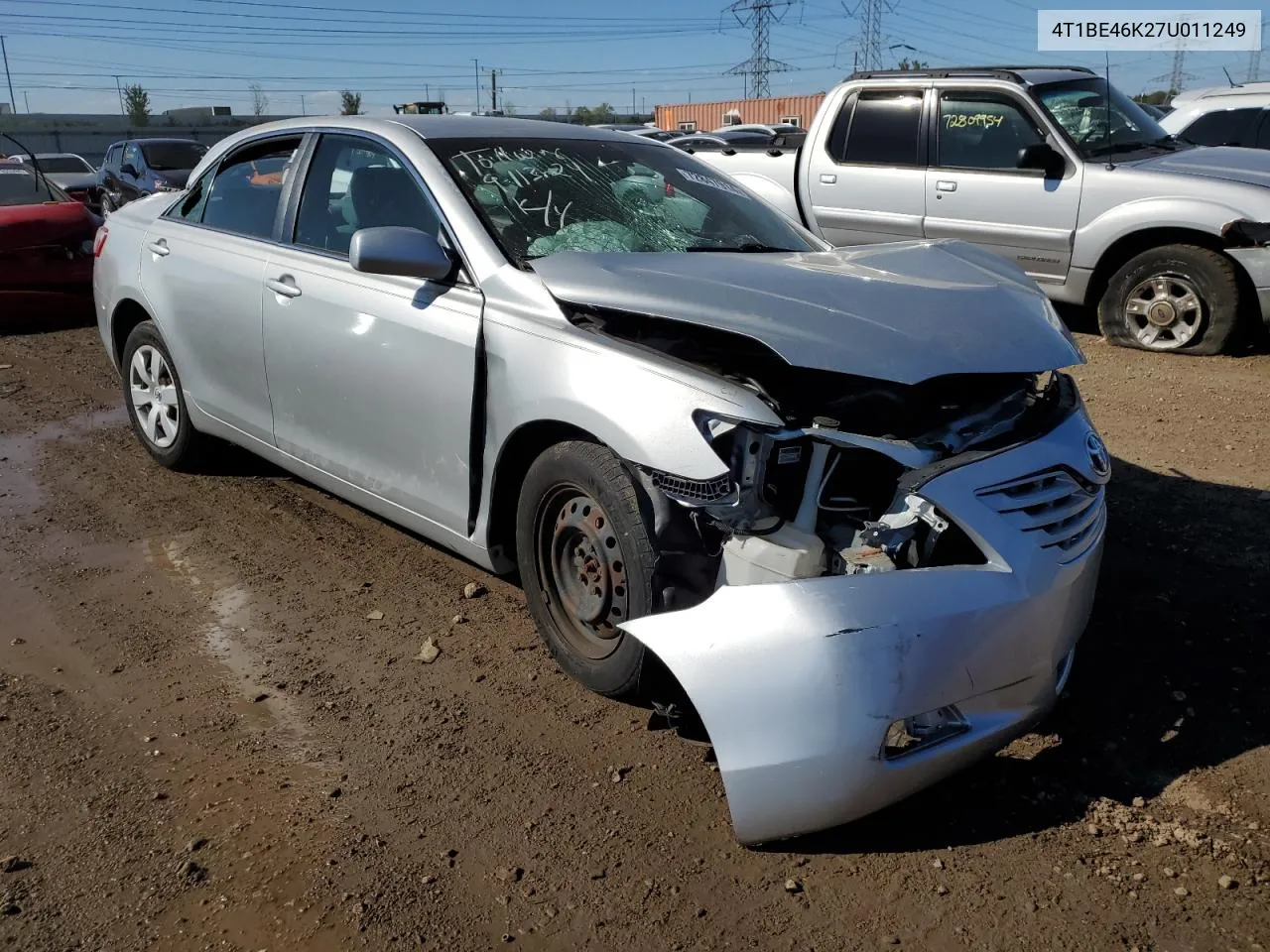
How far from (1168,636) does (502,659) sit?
2276mm

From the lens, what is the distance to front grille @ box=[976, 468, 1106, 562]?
2.73 metres

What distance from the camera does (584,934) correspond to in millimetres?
2453

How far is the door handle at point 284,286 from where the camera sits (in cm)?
420

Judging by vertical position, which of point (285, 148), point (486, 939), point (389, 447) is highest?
point (285, 148)

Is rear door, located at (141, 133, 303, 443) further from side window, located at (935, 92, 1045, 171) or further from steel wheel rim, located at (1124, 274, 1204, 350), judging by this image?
steel wheel rim, located at (1124, 274, 1204, 350)

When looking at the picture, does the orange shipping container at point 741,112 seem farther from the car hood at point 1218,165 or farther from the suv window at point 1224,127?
the car hood at point 1218,165

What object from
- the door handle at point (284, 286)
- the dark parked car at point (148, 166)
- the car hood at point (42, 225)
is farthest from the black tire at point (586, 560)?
the dark parked car at point (148, 166)

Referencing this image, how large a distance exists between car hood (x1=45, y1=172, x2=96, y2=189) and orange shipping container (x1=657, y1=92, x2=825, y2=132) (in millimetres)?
20923

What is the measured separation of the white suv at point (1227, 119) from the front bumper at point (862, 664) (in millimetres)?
10500

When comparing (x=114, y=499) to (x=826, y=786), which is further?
(x=114, y=499)

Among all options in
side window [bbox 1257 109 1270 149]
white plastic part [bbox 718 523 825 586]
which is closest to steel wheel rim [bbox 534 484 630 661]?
white plastic part [bbox 718 523 825 586]

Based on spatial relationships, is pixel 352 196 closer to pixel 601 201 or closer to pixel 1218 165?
pixel 601 201

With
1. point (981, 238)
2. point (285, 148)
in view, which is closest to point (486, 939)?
point (285, 148)

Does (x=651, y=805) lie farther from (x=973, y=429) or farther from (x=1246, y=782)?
(x=1246, y=782)
